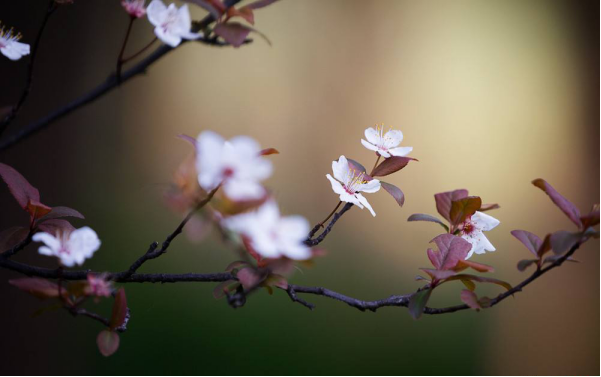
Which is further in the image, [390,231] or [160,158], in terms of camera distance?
[390,231]

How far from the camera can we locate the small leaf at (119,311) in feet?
1.52

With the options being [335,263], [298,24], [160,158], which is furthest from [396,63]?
[160,158]

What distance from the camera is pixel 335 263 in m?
1.76

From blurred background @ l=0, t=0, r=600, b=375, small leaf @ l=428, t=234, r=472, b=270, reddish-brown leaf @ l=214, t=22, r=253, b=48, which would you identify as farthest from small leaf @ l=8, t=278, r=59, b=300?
blurred background @ l=0, t=0, r=600, b=375

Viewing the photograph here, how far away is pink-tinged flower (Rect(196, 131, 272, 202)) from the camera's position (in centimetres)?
32

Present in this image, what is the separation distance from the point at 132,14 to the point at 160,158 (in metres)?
1.27

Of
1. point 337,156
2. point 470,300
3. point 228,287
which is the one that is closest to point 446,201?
point 470,300

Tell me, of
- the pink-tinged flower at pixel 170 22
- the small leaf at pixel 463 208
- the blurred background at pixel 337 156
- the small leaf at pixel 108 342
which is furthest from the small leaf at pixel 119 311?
the blurred background at pixel 337 156

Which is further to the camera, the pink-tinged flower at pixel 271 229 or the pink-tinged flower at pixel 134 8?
the pink-tinged flower at pixel 134 8

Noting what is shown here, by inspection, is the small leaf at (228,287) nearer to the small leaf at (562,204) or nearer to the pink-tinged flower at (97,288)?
the pink-tinged flower at (97,288)

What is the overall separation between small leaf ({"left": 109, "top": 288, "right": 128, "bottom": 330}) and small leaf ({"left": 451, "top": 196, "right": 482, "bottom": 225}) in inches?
13.3

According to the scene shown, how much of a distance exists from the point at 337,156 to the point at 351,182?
1156 mm

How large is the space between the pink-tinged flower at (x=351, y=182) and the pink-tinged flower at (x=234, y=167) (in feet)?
0.68

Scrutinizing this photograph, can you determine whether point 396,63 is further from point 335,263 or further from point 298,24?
point 335,263
